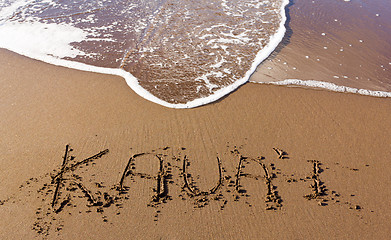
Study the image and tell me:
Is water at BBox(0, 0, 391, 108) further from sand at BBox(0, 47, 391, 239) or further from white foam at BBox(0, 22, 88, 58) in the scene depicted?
sand at BBox(0, 47, 391, 239)

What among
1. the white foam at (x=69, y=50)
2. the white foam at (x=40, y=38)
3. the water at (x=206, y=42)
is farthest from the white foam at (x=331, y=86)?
the white foam at (x=40, y=38)

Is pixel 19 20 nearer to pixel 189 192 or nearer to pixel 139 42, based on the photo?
pixel 139 42

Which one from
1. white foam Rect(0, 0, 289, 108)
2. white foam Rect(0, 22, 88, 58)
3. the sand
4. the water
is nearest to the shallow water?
the water

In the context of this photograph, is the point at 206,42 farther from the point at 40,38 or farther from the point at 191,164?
the point at 40,38

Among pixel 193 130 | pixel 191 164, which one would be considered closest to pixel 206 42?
pixel 193 130

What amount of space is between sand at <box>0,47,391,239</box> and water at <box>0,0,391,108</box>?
55 centimetres

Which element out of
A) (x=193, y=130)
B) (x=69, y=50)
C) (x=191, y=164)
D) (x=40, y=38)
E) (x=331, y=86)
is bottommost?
(x=191, y=164)

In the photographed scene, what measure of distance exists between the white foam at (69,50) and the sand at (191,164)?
0.77ft

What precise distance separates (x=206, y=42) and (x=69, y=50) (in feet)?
12.5

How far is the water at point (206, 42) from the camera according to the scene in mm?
5992

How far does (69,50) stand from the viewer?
6.86 m

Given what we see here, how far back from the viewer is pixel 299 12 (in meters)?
9.31

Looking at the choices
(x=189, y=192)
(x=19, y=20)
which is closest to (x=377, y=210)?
(x=189, y=192)

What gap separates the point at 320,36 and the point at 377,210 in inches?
230
